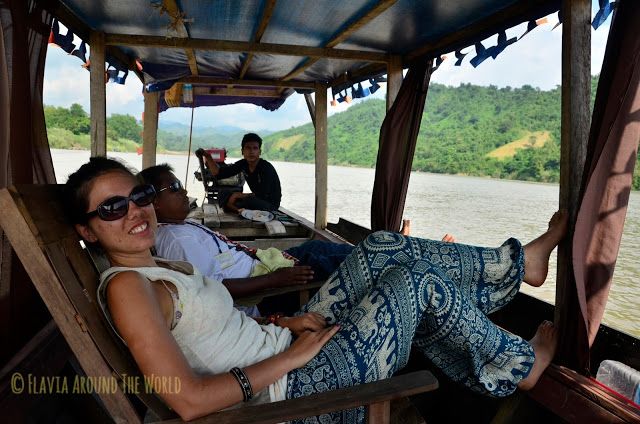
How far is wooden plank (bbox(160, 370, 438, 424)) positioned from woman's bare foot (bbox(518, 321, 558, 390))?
2.04 ft

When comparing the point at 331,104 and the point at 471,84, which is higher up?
the point at 471,84

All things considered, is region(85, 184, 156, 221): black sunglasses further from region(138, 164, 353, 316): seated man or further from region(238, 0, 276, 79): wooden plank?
region(238, 0, 276, 79): wooden plank

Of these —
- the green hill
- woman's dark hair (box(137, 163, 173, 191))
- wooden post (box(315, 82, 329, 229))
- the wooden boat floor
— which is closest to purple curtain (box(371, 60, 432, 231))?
the wooden boat floor

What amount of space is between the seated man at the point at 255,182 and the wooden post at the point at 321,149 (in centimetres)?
53

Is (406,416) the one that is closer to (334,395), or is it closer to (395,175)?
(334,395)

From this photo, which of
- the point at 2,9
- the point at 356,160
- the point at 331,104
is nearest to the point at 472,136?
the point at 356,160

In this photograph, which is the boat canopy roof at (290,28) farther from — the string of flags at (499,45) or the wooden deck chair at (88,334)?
the wooden deck chair at (88,334)

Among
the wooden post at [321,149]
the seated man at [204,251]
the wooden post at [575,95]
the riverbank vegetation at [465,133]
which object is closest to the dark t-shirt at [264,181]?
the wooden post at [321,149]

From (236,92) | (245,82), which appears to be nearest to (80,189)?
(245,82)

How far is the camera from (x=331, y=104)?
18.3ft

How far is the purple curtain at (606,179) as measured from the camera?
1.63 m

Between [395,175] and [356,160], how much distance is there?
3779 centimetres

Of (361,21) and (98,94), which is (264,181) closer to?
(98,94)

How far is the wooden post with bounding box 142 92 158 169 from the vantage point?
5574 millimetres
